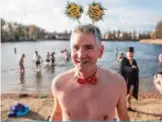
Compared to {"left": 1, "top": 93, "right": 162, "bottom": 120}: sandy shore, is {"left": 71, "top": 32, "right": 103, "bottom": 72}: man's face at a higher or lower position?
higher

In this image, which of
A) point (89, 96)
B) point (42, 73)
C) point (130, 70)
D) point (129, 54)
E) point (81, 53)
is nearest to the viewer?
point (81, 53)

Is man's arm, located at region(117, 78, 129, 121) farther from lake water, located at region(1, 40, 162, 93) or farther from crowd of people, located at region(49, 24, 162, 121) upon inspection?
lake water, located at region(1, 40, 162, 93)

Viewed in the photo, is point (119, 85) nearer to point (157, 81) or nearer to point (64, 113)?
point (64, 113)

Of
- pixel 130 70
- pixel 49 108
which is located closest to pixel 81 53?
pixel 130 70

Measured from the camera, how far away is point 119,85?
1.13 meters

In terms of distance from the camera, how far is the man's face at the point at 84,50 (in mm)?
1011

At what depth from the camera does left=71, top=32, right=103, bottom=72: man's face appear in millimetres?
1011

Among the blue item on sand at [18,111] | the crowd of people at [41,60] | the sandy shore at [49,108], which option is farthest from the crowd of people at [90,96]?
the crowd of people at [41,60]

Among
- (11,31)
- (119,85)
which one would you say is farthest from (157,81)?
(11,31)

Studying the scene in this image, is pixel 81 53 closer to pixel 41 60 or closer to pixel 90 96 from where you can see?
pixel 90 96

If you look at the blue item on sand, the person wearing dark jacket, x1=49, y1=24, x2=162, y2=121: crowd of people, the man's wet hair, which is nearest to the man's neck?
x1=49, y1=24, x2=162, y2=121: crowd of people

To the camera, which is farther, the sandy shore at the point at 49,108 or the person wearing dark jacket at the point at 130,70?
the sandy shore at the point at 49,108

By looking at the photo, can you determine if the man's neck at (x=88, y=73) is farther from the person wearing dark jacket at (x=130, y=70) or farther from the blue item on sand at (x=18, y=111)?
the blue item on sand at (x=18, y=111)

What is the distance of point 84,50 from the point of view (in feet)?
3.34
